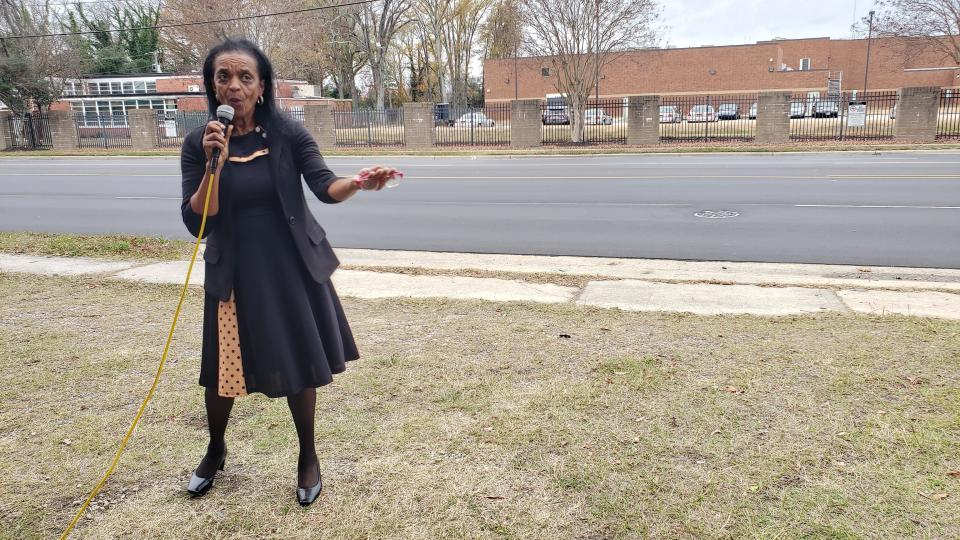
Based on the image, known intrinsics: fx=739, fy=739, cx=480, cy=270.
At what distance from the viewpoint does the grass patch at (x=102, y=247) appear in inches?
363

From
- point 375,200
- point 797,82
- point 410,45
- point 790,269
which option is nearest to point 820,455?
point 790,269

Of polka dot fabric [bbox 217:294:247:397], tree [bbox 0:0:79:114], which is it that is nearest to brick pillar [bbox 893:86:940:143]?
polka dot fabric [bbox 217:294:247:397]

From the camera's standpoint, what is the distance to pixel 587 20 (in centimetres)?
2881

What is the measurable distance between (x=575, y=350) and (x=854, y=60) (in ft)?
242

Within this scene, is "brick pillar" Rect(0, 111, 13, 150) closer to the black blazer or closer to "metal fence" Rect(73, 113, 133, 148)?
"metal fence" Rect(73, 113, 133, 148)

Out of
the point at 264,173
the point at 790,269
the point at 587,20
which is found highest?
the point at 587,20

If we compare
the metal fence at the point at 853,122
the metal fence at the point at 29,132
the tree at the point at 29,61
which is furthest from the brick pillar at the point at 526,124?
the tree at the point at 29,61

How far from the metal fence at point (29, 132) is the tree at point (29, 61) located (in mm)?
757

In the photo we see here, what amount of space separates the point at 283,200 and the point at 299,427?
101cm

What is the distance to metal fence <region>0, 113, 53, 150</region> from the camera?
3828cm

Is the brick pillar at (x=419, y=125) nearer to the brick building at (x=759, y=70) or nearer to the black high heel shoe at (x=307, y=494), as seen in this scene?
the black high heel shoe at (x=307, y=494)

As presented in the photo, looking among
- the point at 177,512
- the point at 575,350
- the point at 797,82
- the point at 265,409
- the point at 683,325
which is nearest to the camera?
the point at 177,512

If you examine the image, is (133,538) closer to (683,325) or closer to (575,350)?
(575,350)

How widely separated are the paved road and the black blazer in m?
6.33
